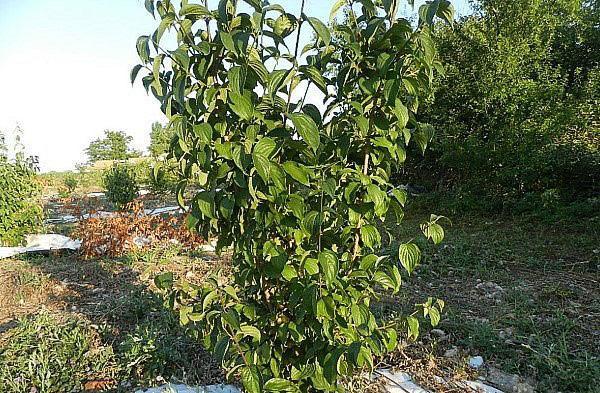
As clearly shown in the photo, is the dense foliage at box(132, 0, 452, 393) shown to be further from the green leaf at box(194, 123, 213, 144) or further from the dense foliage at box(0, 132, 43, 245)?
the dense foliage at box(0, 132, 43, 245)

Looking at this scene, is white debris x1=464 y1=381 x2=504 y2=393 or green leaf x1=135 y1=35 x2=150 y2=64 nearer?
green leaf x1=135 y1=35 x2=150 y2=64

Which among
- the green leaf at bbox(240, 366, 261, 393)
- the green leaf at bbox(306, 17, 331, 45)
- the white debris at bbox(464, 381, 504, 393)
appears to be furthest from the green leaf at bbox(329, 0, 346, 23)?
the white debris at bbox(464, 381, 504, 393)

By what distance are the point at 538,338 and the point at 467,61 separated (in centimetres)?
→ 562

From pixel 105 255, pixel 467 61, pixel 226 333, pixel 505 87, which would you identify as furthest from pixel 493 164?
pixel 226 333

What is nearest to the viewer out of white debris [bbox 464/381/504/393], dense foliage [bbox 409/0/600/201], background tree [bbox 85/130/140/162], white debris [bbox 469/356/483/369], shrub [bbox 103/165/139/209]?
white debris [bbox 464/381/504/393]

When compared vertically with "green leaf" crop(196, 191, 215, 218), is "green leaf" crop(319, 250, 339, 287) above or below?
below

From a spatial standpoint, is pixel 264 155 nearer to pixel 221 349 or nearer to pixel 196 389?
pixel 221 349

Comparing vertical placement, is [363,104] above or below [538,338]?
above

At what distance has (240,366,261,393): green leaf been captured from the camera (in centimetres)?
147

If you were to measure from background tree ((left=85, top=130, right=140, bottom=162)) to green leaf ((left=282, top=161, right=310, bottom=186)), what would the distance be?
16.8 m

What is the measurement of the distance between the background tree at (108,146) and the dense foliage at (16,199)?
11.1 metres

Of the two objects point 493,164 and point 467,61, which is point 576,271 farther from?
point 467,61

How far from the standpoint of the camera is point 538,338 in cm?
283

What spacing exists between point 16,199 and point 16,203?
0.05 meters
